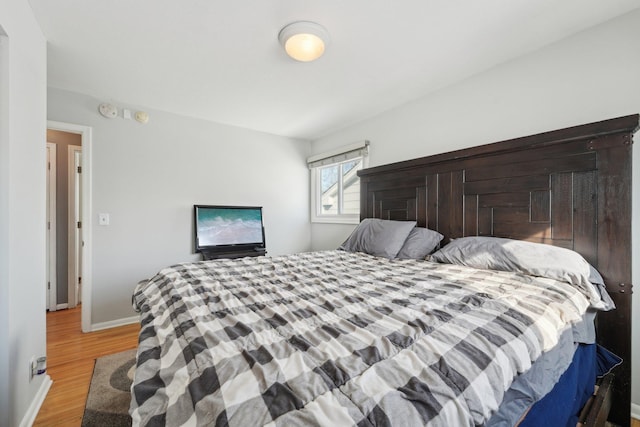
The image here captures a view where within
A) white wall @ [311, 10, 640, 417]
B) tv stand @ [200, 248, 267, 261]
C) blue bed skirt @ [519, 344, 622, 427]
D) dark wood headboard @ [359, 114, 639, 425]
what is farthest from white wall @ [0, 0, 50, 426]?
white wall @ [311, 10, 640, 417]

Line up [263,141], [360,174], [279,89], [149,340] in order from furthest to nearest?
[263,141], [360,174], [279,89], [149,340]

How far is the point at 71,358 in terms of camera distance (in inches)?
88.7

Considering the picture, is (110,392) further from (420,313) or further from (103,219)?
(420,313)

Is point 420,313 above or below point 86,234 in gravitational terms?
below

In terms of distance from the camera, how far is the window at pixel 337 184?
3.59 meters

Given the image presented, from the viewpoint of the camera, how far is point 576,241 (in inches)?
66.4

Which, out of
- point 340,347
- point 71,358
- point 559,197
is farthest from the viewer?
point 71,358

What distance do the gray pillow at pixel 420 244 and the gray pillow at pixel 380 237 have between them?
51mm

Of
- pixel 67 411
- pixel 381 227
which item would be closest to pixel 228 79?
pixel 381 227

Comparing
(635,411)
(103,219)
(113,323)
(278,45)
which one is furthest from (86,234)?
(635,411)

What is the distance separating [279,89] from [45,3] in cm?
160

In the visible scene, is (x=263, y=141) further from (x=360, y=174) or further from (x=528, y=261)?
(x=528, y=261)

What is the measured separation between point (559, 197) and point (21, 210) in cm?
319

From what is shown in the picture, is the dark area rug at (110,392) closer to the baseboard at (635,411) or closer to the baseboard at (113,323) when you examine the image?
the baseboard at (113,323)
